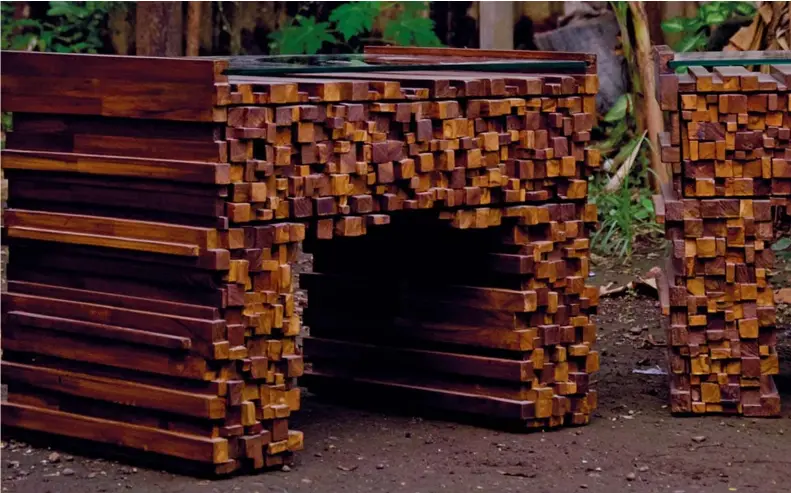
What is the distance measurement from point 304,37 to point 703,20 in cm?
254

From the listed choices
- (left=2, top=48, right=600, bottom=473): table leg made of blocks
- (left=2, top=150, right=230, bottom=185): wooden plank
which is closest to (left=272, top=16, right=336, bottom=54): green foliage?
(left=2, top=48, right=600, bottom=473): table leg made of blocks

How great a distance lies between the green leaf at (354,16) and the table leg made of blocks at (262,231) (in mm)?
3926

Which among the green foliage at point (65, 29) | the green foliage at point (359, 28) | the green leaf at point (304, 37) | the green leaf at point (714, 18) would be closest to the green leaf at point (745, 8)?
the green leaf at point (714, 18)

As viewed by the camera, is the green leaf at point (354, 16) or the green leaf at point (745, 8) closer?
the green leaf at point (745, 8)

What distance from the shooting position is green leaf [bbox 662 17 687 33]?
A: 947 centimetres

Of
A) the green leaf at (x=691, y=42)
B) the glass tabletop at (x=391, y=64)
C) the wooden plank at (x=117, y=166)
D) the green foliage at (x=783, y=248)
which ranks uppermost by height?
the green leaf at (x=691, y=42)

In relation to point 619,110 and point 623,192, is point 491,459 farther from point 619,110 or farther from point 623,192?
point 619,110

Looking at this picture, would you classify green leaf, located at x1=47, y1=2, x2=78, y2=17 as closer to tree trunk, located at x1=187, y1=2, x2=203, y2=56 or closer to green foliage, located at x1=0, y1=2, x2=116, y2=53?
green foliage, located at x1=0, y1=2, x2=116, y2=53

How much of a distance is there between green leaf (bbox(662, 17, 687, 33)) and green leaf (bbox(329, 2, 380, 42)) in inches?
71.1

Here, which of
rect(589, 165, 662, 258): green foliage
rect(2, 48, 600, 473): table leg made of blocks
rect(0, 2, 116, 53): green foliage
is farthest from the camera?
rect(0, 2, 116, 53): green foliage

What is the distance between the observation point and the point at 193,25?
10352 millimetres

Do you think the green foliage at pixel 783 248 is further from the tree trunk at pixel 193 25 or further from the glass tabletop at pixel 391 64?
the tree trunk at pixel 193 25

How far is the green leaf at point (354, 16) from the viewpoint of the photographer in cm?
979

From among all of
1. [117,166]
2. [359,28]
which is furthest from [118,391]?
[359,28]
